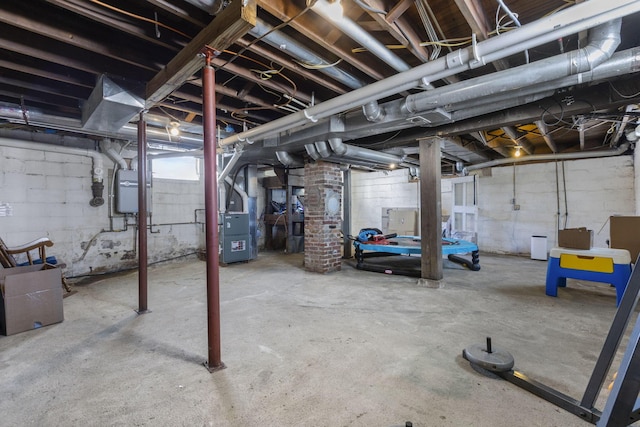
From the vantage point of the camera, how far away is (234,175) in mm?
6047

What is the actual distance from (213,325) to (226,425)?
26.8 inches

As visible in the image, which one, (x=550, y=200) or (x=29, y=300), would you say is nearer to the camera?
(x=29, y=300)

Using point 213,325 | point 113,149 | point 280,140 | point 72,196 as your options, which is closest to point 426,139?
point 280,140

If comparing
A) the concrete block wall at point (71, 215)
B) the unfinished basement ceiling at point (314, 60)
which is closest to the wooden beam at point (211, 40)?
the unfinished basement ceiling at point (314, 60)

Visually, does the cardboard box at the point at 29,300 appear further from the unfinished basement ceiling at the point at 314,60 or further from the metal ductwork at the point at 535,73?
the metal ductwork at the point at 535,73

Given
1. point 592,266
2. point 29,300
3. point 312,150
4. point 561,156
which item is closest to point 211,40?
point 312,150

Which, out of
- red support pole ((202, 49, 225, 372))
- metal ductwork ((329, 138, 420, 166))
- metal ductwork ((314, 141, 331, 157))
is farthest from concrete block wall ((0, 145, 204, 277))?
red support pole ((202, 49, 225, 372))

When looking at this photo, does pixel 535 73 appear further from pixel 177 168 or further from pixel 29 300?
pixel 177 168

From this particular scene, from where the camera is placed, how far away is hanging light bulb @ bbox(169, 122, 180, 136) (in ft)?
12.2

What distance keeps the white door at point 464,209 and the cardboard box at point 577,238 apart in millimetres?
3349

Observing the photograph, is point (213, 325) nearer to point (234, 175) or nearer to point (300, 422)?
point (300, 422)

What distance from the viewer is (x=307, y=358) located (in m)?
2.08

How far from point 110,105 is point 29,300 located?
75.3 inches

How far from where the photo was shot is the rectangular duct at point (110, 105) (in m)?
2.56
